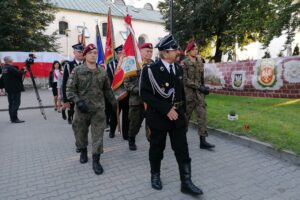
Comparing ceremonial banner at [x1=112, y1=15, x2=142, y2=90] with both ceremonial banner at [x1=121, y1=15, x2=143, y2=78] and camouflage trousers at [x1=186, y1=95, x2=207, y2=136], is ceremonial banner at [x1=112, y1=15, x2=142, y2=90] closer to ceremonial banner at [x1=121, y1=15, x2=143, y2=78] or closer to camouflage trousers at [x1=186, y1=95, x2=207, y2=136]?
ceremonial banner at [x1=121, y1=15, x2=143, y2=78]

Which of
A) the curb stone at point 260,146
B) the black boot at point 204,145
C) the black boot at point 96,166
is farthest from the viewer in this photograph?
the black boot at point 204,145

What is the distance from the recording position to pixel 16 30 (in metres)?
24.8

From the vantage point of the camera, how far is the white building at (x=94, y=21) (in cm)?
3912

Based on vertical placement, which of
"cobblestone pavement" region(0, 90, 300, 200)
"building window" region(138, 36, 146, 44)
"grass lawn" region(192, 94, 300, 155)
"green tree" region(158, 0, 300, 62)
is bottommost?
"cobblestone pavement" region(0, 90, 300, 200)

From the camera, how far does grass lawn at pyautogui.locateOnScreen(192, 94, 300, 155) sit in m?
5.92

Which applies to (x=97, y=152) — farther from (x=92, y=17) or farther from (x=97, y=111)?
(x=92, y=17)

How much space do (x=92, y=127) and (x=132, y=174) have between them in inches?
38.5

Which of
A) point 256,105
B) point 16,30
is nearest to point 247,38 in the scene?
point 256,105

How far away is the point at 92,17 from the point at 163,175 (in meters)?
39.7

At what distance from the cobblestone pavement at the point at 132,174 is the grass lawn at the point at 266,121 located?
1.50 ft

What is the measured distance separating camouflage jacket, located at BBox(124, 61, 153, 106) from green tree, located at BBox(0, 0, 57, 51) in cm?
2083

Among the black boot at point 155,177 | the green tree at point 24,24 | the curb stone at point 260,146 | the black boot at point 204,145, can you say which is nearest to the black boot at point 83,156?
the black boot at point 155,177

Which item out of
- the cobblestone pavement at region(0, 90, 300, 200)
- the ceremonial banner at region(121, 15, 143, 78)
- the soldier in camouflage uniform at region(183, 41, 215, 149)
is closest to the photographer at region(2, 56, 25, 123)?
the cobblestone pavement at region(0, 90, 300, 200)

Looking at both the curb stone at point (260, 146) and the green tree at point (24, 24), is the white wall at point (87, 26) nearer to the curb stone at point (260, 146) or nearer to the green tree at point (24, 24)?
the green tree at point (24, 24)
